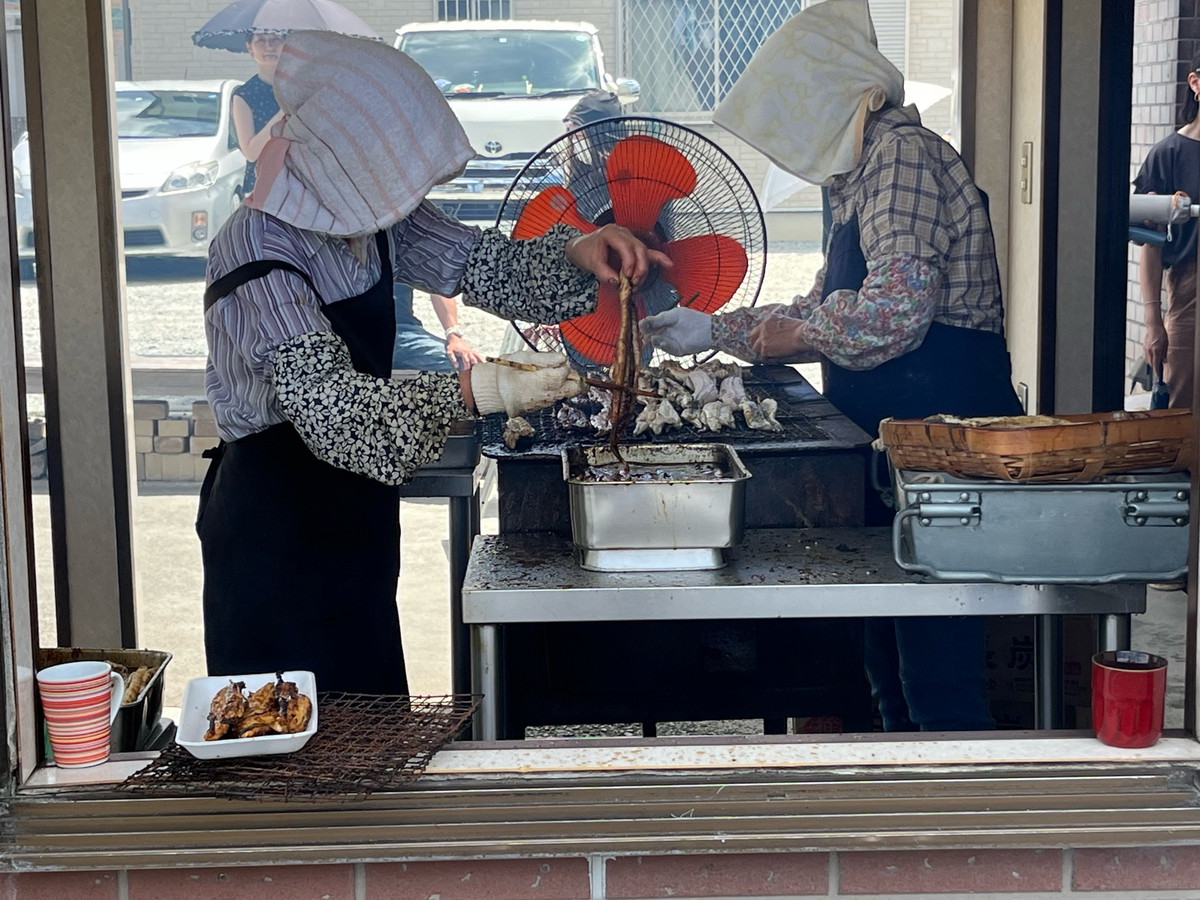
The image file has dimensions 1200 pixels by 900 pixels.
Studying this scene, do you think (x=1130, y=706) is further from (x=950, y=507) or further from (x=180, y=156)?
(x=180, y=156)

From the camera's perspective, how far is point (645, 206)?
3080 millimetres

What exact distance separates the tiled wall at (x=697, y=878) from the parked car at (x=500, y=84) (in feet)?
15.3

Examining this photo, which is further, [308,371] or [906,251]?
[906,251]

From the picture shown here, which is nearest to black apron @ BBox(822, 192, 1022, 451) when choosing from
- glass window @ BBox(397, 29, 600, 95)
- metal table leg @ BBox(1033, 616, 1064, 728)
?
metal table leg @ BBox(1033, 616, 1064, 728)

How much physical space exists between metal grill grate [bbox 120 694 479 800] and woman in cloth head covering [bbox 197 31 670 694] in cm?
51

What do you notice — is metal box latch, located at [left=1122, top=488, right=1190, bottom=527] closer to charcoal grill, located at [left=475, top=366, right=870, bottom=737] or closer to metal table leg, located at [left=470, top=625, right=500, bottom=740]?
charcoal grill, located at [left=475, top=366, right=870, bottom=737]

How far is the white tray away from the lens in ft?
5.45

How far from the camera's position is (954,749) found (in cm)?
174

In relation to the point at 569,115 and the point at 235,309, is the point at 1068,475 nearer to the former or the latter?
the point at 235,309

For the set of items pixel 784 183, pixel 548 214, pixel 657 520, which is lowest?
pixel 657 520

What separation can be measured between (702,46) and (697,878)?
21.9 ft

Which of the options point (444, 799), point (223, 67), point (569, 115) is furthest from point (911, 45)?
point (444, 799)

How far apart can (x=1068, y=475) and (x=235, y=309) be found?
1.31m

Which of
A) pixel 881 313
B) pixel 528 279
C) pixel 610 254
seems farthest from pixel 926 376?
pixel 528 279
